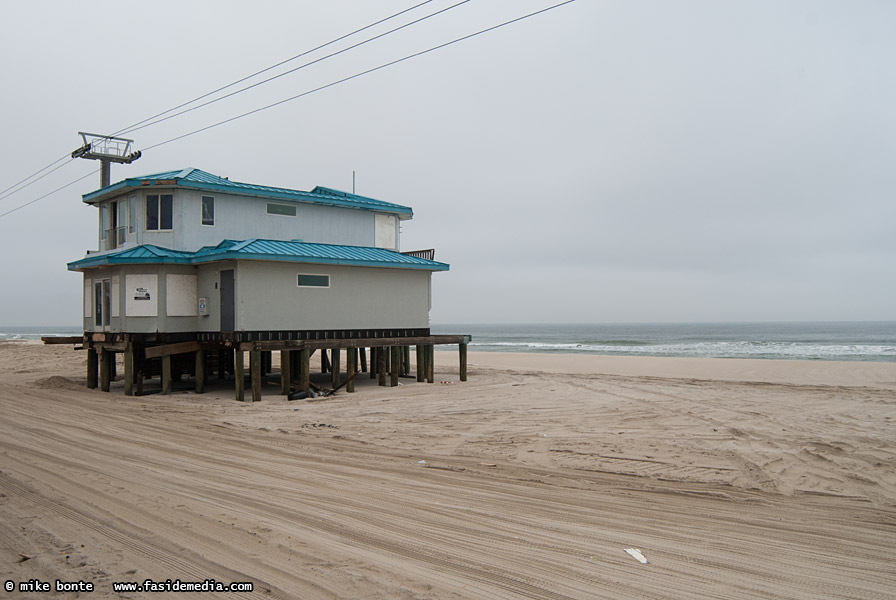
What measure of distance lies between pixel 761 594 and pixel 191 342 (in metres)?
16.5

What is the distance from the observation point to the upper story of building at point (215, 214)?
18.8 meters

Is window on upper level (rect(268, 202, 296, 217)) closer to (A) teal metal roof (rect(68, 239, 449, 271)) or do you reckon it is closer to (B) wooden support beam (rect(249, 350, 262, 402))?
(A) teal metal roof (rect(68, 239, 449, 271))

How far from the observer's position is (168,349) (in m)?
17.7

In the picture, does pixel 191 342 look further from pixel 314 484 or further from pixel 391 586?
pixel 391 586

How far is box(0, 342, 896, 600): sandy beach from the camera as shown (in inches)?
201

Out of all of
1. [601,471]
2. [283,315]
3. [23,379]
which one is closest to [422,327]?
[283,315]

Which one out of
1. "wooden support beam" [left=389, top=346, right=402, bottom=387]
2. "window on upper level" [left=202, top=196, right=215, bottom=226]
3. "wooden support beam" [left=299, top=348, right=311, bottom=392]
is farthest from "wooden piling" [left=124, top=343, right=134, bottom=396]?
"wooden support beam" [left=389, top=346, right=402, bottom=387]

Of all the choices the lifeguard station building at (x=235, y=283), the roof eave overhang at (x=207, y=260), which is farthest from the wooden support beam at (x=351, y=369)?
the roof eave overhang at (x=207, y=260)

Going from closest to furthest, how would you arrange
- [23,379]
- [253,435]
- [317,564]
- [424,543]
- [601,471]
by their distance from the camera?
[317,564], [424,543], [601,471], [253,435], [23,379]

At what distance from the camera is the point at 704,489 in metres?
7.98

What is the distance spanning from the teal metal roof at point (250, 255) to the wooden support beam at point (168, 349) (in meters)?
2.42

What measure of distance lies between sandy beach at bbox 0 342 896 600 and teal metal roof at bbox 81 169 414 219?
710 cm

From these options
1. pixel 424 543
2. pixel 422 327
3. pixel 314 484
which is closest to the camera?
pixel 424 543

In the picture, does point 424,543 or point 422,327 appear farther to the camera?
point 422,327
